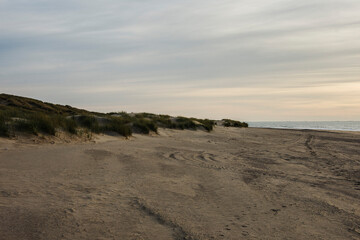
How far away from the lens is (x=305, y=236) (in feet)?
7.72

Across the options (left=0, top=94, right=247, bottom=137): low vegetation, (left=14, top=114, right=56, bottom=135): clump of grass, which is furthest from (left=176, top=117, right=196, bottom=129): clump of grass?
(left=14, top=114, right=56, bottom=135): clump of grass

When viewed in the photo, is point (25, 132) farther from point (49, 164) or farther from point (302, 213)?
point (302, 213)

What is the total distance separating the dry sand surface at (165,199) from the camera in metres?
2.37

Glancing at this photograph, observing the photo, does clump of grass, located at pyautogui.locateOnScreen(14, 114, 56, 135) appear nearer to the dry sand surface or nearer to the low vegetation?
the low vegetation

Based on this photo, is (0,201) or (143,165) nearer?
(0,201)

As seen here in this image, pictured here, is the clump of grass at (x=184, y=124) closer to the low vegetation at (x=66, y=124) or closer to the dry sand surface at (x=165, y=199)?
the low vegetation at (x=66, y=124)

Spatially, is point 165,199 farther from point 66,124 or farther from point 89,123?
point 89,123

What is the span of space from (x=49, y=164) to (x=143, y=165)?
137 centimetres

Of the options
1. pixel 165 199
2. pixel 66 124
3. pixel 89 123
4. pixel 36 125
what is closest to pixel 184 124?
pixel 89 123

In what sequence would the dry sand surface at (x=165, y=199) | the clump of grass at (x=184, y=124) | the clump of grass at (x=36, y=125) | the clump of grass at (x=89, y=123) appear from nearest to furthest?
the dry sand surface at (x=165, y=199), the clump of grass at (x=36, y=125), the clump of grass at (x=89, y=123), the clump of grass at (x=184, y=124)

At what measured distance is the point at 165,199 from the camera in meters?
3.18

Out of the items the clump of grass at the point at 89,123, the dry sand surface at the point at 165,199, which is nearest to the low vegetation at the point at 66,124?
the clump of grass at the point at 89,123

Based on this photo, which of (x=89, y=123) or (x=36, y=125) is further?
(x=89, y=123)

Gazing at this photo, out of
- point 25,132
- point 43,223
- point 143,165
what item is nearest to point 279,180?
point 143,165
